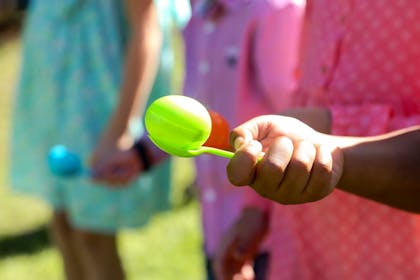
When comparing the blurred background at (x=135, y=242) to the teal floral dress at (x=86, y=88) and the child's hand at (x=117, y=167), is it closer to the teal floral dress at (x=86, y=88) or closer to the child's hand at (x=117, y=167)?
the teal floral dress at (x=86, y=88)

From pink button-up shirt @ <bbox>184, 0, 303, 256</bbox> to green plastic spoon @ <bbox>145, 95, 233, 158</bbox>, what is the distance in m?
0.83

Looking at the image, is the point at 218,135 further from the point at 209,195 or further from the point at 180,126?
the point at 209,195

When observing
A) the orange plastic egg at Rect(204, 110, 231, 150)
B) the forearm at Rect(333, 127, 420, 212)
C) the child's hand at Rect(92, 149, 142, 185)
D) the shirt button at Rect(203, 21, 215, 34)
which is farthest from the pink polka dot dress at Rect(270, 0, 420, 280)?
the child's hand at Rect(92, 149, 142, 185)

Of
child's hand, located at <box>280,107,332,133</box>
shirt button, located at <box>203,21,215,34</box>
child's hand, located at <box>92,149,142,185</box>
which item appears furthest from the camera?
child's hand, located at <box>92,149,142,185</box>

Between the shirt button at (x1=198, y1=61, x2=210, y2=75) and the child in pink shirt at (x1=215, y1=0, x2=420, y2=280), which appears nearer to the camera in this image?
the child in pink shirt at (x1=215, y1=0, x2=420, y2=280)

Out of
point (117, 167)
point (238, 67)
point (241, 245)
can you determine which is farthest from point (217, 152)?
point (117, 167)

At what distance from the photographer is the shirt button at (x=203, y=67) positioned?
6.81 feet

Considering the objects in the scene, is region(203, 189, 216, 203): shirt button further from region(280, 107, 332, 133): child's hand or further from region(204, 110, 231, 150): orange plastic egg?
region(204, 110, 231, 150): orange plastic egg

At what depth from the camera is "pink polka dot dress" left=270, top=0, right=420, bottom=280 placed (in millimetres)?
1395

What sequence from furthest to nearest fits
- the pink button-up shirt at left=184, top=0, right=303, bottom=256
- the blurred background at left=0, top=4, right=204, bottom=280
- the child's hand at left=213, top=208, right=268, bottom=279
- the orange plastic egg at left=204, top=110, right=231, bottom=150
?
1. the blurred background at left=0, top=4, right=204, bottom=280
2. the pink button-up shirt at left=184, top=0, right=303, bottom=256
3. the child's hand at left=213, top=208, right=268, bottom=279
4. the orange plastic egg at left=204, top=110, right=231, bottom=150

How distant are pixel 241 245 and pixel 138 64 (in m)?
0.66

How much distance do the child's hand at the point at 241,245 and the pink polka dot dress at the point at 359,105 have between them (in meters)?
0.19

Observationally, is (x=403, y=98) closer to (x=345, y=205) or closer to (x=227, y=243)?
(x=345, y=205)

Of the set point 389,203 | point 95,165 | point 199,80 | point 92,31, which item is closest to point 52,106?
point 92,31
